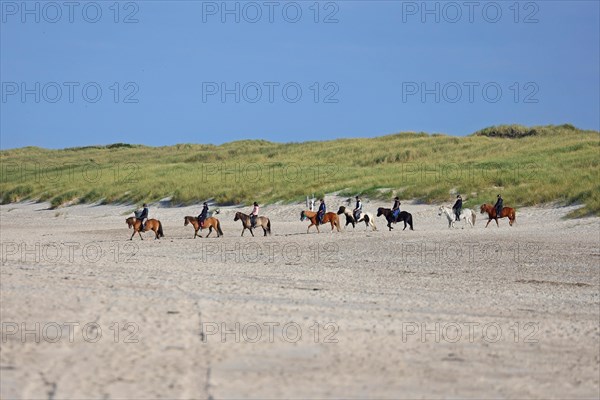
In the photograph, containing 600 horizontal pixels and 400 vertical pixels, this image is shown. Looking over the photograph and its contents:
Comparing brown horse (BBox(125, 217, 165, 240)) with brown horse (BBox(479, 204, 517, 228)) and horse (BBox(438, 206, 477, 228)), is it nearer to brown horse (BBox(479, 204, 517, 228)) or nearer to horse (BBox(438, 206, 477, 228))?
horse (BBox(438, 206, 477, 228))

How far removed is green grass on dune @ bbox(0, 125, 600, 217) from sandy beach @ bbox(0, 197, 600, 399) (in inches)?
562

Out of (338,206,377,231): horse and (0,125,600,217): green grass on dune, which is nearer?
(338,206,377,231): horse

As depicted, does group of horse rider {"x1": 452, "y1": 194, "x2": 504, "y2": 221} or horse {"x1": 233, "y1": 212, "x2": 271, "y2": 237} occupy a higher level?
group of horse rider {"x1": 452, "y1": 194, "x2": 504, "y2": 221}

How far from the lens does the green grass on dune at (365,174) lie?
40.7 m

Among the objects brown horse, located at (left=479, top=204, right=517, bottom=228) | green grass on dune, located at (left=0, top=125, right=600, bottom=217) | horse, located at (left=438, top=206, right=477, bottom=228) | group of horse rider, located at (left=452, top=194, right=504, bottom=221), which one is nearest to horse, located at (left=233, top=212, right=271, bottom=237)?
horse, located at (left=438, top=206, right=477, bottom=228)

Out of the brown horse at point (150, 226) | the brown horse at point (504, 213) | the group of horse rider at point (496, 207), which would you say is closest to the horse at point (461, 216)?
the group of horse rider at point (496, 207)

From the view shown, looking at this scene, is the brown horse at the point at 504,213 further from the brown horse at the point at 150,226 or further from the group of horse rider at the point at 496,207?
the brown horse at the point at 150,226

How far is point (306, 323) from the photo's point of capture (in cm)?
1180

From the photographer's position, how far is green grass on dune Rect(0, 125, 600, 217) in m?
40.7

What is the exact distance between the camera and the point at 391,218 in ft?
98.9

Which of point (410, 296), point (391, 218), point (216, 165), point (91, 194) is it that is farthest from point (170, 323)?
point (216, 165)

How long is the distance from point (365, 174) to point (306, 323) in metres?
39.3

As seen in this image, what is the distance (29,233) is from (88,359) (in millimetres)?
25277

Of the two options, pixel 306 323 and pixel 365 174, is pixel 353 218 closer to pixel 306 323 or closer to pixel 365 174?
pixel 306 323
